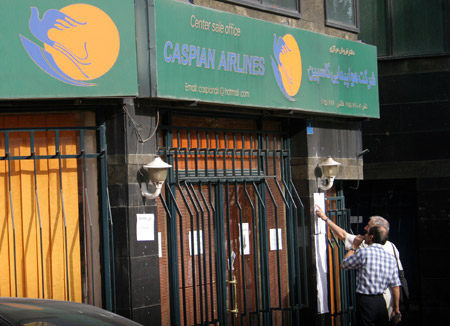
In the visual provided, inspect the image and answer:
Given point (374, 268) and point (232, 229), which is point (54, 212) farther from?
point (374, 268)

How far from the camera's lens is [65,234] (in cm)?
934

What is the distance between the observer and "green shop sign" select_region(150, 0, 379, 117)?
31.6 feet

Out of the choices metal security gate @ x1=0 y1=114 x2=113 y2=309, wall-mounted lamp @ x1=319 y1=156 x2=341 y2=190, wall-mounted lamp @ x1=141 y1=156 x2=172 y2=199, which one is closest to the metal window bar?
metal security gate @ x1=0 y1=114 x2=113 y2=309

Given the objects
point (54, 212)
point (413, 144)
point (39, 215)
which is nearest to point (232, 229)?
point (54, 212)

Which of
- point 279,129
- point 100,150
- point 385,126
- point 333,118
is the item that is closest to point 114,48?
point 100,150

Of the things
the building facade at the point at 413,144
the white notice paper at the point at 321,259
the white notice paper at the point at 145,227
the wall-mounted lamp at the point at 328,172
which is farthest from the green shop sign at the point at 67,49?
the building facade at the point at 413,144

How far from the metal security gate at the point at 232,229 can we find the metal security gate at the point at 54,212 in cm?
100

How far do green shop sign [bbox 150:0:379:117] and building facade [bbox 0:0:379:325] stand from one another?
23 mm

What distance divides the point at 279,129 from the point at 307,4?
1.79m

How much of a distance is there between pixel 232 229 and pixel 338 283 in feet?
7.63

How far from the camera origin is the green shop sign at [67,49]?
340 inches

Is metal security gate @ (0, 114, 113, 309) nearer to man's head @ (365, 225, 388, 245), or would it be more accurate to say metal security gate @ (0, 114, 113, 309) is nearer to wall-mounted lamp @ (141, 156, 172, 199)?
wall-mounted lamp @ (141, 156, 172, 199)

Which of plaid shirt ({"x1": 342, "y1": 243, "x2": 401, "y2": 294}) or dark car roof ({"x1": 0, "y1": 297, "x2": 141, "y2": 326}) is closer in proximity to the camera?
dark car roof ({"x1": 0, "y1": 297, "x2": 141, "y2": 326})

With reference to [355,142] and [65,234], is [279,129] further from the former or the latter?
[65,234]
